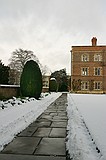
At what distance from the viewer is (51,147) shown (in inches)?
166

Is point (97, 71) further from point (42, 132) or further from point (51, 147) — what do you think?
point (51, 147)

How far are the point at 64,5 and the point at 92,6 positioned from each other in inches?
60.2

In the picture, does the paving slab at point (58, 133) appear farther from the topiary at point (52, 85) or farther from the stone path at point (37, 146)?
the topiary at point (52, 85)

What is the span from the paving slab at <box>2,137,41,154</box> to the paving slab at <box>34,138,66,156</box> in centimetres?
14

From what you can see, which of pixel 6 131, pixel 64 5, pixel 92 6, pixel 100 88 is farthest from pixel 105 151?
pixel 100 88

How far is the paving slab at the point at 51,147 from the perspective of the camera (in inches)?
153

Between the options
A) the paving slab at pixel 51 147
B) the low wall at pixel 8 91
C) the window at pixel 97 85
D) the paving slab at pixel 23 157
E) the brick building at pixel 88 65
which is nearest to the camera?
the paving slab at pixel 23 157

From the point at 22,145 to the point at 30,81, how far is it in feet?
43.5

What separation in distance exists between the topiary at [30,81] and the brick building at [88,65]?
27.4 metres

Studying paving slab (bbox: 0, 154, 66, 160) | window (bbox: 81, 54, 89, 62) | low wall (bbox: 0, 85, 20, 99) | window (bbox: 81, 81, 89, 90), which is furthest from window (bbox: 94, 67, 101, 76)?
paving slab (bbox: 0, 154, 66, 160)

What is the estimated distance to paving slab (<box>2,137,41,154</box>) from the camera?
12.9 ft

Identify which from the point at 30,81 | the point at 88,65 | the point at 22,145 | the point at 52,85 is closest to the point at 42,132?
the point at 22,145

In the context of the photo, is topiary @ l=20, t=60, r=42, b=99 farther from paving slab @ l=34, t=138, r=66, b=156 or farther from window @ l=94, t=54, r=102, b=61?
window @ l=94, t=54, r=102, b=61

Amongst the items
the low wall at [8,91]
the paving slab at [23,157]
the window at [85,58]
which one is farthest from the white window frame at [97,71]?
the paving slab at [23,157]
